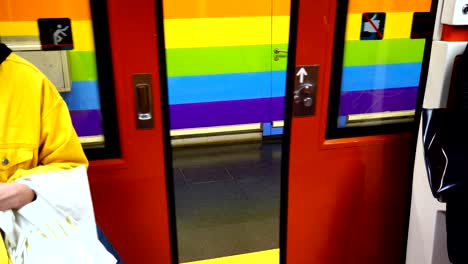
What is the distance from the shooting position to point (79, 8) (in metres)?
1.63

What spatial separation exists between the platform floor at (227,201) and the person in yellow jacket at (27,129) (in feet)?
5.27

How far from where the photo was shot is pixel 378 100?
6.82 feet

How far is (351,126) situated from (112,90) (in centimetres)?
106

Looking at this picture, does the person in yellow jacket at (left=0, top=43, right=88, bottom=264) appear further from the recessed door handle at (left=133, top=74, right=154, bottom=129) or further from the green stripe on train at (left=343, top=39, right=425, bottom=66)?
the green stripe on train at (left=343, top=39, right=425, bottom=66)

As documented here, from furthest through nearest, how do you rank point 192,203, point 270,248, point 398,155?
point 192,203 < point 270,248 < point 398,155

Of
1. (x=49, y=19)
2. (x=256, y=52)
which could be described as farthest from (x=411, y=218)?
(x=256, y=52)

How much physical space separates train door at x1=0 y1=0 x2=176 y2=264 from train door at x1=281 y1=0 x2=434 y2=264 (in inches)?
22.6

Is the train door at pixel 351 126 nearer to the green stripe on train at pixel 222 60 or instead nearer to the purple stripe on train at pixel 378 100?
the purple stripe on train at pixel 378 100

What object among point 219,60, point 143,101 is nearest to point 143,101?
point 143,101

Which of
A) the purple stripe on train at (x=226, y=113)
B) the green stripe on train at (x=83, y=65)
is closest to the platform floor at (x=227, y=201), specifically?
the purple stripe on train at (x=226, y=113)

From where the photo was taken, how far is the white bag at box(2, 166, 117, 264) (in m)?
1.19

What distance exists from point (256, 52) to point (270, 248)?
6.16 feet

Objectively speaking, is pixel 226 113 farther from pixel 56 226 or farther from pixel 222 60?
pixel 56 226

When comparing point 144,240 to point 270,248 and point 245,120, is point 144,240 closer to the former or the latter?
point 270,248
